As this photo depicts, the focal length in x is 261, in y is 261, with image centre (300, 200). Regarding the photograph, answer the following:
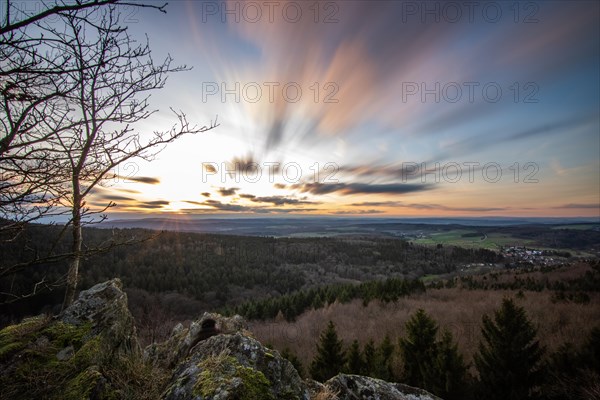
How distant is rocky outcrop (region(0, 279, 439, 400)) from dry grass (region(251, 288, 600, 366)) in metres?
17.6

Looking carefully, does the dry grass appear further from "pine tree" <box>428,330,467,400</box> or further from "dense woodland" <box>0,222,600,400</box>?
"pine tree" <box>428,330,467,400</box>

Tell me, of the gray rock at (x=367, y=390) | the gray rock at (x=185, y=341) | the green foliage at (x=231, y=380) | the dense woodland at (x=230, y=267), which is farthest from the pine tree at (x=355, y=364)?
the dense woodland at (x=230, y=267)

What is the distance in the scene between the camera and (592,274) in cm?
3844

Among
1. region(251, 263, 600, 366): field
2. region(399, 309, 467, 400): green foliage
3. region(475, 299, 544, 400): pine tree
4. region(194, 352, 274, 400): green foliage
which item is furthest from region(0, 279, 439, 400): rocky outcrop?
region(251, 263, 600, 366): field

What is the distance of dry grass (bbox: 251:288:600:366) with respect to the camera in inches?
880

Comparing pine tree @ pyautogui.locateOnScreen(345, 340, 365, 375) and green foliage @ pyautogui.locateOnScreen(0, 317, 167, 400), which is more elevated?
green foliage @ pyautogui.locateOnScreen(0, 317, 167, 400)

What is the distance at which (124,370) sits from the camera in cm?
426

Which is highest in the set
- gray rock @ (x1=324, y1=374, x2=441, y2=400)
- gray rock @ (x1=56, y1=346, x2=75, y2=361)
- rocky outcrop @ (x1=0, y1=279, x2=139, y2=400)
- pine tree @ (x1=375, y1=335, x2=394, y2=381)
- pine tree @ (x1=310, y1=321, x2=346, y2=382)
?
rocky outcrop @ (x1=0, y1=279, x2=139, y2=400)

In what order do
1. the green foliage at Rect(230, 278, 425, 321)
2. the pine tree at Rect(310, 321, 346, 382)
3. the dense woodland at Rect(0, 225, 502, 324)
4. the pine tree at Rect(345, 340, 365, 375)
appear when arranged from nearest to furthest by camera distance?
the pine tree at Rect(345, 340, 365, 375), the pine tree at Rect(310, 321, 346, 382), the green foliage at Rect(230, 278, 425, 321), the dense woodland at Rect(0, 225, 502, 324)

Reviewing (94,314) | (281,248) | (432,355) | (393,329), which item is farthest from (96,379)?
(281,248)

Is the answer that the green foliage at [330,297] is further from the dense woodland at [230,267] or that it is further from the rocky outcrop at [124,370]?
the rocky outcrop at [124,370]

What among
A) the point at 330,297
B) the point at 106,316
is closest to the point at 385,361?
the point at 106,316

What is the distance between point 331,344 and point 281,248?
156 m

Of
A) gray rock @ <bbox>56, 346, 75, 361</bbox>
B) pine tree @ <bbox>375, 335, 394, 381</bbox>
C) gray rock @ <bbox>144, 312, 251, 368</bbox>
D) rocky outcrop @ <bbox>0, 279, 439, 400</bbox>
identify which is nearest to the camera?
rocky outcrop @ <bbox>0, 279, 439, 400</bbox>
